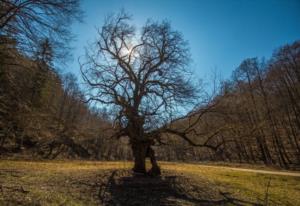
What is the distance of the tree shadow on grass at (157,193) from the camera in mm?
7336

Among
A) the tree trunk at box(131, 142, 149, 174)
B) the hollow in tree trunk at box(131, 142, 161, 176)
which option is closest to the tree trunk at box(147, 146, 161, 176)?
the hollow in tree trunk at box(131, 142, 161, 176)

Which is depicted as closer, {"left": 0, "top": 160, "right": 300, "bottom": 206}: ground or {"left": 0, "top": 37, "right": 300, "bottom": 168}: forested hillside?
{"left": 0, "top": 160, "right": 300, "bottom": 206}: ground

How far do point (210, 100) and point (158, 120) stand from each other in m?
2.87

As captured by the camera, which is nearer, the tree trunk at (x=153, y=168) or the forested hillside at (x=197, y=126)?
the forested hillside at (x=197, y=126)

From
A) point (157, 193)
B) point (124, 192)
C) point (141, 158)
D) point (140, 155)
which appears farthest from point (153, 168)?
point (124, 192)

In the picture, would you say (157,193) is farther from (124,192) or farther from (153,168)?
(153,168)

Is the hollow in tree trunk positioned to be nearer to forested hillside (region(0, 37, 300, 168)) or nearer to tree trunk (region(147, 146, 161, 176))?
tree trunk (region(147, 146, 161, 176))

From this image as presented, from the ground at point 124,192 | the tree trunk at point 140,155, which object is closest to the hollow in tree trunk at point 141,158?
the tree trunk at point 140,155

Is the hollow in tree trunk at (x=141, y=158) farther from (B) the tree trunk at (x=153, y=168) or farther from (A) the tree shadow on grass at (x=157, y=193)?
(A) the tree shadow on grass at (x=157, y=193)

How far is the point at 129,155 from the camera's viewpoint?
44500 millimetres

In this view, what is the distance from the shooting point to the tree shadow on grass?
7336 millimetres

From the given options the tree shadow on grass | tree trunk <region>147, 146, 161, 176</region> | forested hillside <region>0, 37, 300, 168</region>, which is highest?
forested hillside <region>0, 37, 300, 168</region>

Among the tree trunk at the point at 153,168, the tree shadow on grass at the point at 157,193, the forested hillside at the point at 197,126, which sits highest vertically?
the forested hillside at the point at 197,126

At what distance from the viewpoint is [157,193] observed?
8.33m
